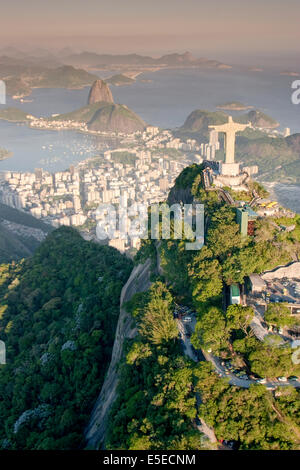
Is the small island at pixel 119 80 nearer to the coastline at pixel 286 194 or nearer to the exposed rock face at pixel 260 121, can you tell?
the exposed rock face at pixel 260 121

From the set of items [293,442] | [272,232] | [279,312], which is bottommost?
[293,442]

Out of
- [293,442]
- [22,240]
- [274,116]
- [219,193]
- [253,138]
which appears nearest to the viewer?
[293,442]

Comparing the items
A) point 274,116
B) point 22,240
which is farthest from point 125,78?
point 22,240

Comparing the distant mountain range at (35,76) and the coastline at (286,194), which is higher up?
the distant mountain range at (35,76)

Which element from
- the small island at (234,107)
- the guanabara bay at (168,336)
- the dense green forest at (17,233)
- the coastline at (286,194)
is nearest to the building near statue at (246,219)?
the guanabara bay at (168,336)

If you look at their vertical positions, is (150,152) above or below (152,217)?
below

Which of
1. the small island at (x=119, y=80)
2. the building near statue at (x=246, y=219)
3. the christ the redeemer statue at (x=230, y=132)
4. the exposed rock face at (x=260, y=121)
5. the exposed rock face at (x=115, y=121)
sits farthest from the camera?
the small island at (x=119, y=80)

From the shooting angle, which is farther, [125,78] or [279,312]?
[125,78]

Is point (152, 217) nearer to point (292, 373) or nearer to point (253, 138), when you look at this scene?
point (292, 373)

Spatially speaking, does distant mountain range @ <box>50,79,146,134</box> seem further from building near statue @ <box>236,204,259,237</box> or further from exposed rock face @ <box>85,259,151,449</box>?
building near statue @ <box>236,204,259,237</box>
